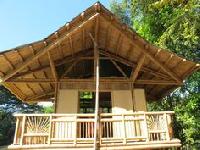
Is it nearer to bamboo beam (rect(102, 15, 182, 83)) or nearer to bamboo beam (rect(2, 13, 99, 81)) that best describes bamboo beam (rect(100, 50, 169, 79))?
bamboo beam (rect(102, 15, 182, 83))

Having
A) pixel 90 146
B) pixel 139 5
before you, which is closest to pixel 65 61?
pixel 90 146

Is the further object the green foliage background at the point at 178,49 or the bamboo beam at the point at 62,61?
the green foliage background at the point at 178,49

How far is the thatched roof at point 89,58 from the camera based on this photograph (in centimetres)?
960

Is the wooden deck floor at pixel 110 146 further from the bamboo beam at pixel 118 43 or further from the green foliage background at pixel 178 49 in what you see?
the green foliage background at pixel 178 49

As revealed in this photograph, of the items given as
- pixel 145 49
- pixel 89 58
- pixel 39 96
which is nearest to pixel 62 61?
pixel 89 58

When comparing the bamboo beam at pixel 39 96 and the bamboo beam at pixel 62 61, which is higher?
the bamboo beam at pixel 62 61

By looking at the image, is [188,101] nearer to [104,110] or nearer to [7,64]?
[104,110]

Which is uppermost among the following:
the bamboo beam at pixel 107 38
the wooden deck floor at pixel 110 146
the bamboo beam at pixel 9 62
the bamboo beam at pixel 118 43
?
the bamboo beam at pixel 107 38

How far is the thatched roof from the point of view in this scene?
9.60 m

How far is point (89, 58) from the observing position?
11.7 m

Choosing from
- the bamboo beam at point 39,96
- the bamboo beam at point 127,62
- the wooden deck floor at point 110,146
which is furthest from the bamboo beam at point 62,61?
the wooden deck floor at point 110,146

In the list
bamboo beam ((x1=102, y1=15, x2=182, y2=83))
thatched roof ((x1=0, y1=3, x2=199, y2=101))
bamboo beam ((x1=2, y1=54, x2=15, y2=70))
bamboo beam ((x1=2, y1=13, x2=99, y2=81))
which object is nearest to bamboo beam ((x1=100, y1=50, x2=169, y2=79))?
thatched roof ((x1=0, y1=3, x2=199, y2=101))

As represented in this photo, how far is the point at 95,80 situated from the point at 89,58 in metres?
1.02

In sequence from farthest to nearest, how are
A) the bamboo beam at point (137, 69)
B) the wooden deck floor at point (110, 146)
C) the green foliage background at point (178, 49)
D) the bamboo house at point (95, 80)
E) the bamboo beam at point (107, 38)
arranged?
the green foliage background at point (178, 49)
the bamboo beam at point (137, 69)
the bamboo beam at point (107, 38)
the bamboo house at point (95, 80)
the wooden deck floor at point (110, 146)
